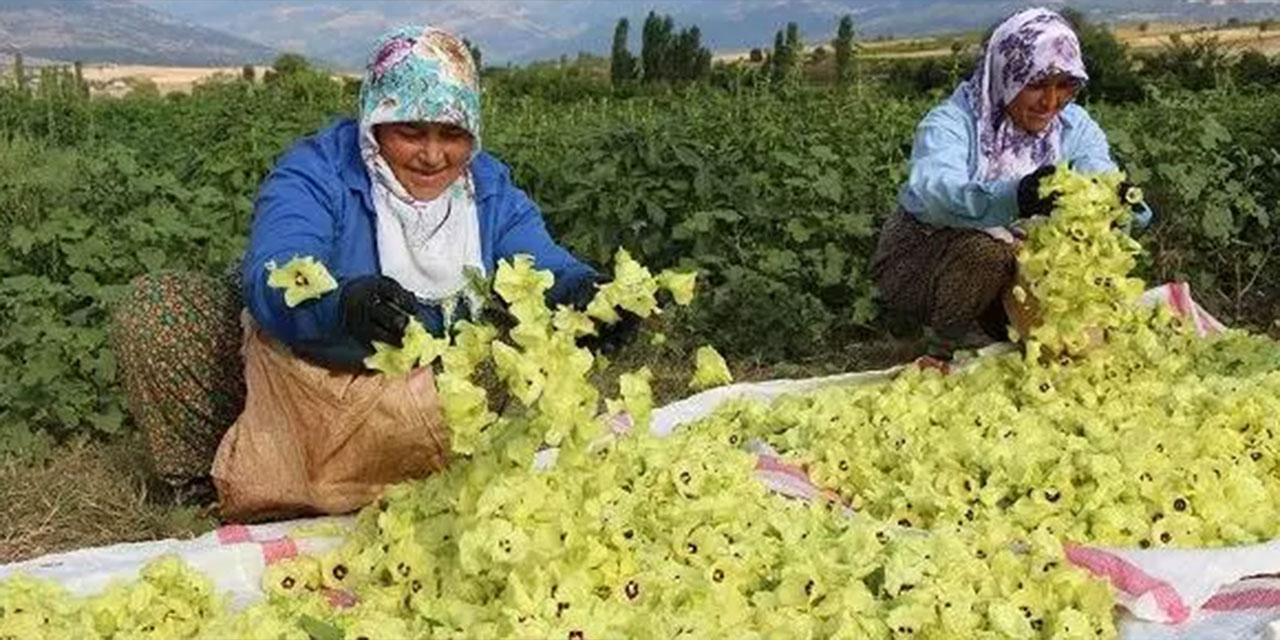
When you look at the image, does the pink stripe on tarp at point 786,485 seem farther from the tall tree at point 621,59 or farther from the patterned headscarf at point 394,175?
the tall tree at point 621,59

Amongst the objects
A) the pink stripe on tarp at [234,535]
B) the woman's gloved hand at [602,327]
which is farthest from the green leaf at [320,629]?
the woman's gloved hand at [602,327]

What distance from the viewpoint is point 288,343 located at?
136 inches

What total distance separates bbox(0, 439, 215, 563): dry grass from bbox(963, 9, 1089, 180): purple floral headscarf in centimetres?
257

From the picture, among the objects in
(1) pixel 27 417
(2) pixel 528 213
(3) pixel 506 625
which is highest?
(2) pixel 528 213

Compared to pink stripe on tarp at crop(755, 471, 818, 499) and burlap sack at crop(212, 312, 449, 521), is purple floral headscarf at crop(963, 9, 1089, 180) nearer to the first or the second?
pink stripe on tarp at crop(755, 471, 818, 499)

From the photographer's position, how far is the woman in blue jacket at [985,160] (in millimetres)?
4535

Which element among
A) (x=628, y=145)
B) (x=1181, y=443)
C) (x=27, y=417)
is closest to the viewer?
(x=1181, y=443)

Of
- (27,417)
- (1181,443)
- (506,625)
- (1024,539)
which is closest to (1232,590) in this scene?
(1024,539)

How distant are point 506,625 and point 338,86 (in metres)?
16.8

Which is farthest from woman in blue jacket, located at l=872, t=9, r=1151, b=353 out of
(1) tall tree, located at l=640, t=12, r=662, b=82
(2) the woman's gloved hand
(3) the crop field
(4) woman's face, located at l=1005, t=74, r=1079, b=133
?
(1) tall tree, located at l=640, t=12, r=662, b=82

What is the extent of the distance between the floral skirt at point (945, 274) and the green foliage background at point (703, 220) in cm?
64

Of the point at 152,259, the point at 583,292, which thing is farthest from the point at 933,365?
the point at 152,259

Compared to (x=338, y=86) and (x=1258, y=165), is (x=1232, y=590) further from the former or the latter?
(x=338, y=86)

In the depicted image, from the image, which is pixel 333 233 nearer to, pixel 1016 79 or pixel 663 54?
pixel 1016 79
